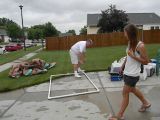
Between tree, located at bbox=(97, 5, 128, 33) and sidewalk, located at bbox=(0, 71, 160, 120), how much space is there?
37561mm

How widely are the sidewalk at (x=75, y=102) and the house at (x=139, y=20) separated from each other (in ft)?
178

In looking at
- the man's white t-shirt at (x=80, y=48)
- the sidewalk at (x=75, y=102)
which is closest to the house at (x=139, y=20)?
the man's white t-shirt at (x=80, y=48)

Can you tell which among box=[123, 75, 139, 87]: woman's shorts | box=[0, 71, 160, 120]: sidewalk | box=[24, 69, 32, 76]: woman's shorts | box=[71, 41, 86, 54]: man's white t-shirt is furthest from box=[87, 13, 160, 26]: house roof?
box=[123, 75, 139, 87]: woman's shorts

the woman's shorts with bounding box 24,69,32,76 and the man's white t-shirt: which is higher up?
the man's white t-shirt

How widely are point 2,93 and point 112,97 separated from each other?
3521 millimetres

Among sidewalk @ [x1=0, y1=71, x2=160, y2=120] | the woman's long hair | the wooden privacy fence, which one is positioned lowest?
sidewalk @ [x1=0, y1=71, x2=160, y2=120]

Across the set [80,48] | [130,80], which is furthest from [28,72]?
[130,80]

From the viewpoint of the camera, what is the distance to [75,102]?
753 centimetres

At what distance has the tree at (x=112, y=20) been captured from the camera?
155ft

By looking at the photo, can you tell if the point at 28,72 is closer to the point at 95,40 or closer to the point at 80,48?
the point at 80,48

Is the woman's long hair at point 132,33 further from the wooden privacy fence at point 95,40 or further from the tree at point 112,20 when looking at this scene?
the tree at point 112,20

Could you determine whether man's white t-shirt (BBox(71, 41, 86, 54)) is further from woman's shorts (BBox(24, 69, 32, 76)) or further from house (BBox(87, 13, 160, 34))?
house (BBox(87, 13, 160, 34))

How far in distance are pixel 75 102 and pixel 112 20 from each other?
40268mm

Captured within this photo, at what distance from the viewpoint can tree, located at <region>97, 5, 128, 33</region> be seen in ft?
155
